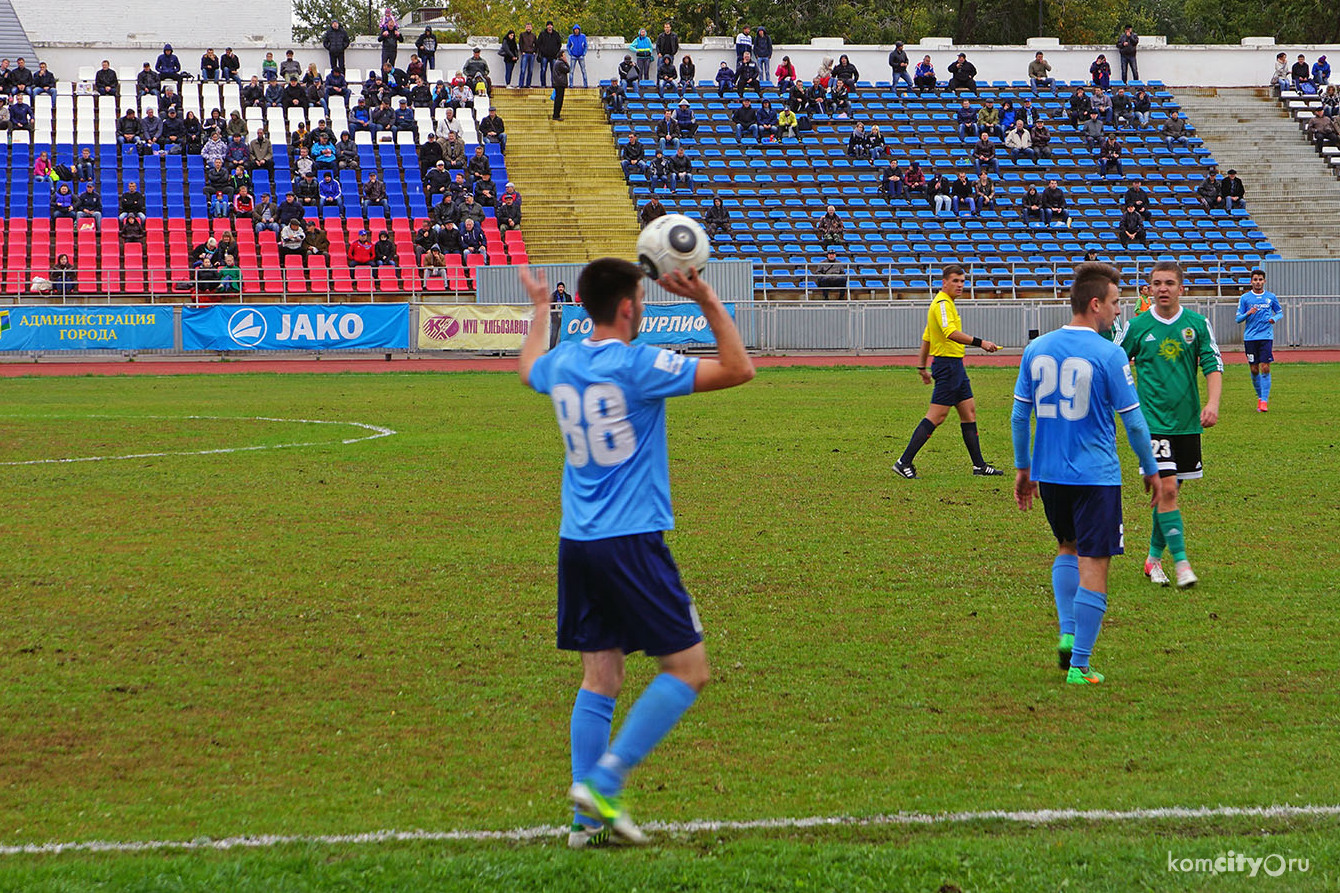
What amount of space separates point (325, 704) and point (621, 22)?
6983 centimetres

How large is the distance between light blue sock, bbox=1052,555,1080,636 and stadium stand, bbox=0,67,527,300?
28.7 metres

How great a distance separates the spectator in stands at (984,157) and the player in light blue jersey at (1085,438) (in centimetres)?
3853

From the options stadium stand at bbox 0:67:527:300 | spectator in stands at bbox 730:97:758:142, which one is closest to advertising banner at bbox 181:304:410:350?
stadium stand at bbox 0:67:527:300

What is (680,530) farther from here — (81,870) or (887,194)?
(887,194)

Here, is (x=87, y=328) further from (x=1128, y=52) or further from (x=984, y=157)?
(x=1128, y=52)

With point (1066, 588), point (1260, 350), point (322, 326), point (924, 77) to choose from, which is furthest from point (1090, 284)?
point (924, 77)

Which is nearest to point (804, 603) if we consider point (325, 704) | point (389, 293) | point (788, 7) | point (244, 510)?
point (325, 704)

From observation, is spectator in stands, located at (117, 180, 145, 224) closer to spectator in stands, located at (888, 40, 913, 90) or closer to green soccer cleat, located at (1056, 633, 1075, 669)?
spectator in stands, located at (888, 40, 913, 90)

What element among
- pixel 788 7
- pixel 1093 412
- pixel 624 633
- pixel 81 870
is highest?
pixel 788 7

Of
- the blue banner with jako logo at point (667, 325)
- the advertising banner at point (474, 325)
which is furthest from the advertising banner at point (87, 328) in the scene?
the blue banner with jako logo at point (667, 325)

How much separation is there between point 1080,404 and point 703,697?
230 cm

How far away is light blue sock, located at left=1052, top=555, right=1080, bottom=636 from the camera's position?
708 cm

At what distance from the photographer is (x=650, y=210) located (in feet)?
128

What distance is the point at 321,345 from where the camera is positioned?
106 ft
